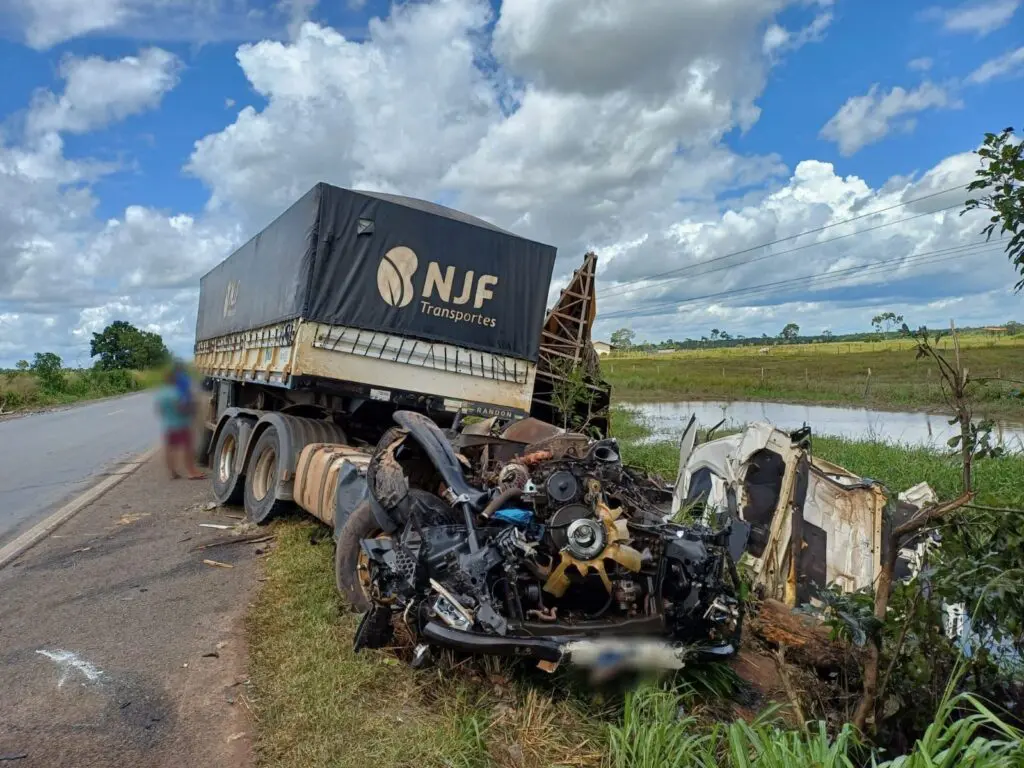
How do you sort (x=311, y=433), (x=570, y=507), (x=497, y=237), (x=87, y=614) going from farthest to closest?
1. (x=497, y=237)
2. (x=311, y=433)
3. (x=87, y=614)
4. (x=570, y=507)

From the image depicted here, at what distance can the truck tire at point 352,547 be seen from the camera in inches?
183

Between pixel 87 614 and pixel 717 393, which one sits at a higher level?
pixel 717 393

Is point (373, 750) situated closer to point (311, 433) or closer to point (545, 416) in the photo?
point (311, 433)

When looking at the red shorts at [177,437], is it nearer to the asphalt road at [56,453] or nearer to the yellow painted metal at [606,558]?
the asphalt road at [56,453]

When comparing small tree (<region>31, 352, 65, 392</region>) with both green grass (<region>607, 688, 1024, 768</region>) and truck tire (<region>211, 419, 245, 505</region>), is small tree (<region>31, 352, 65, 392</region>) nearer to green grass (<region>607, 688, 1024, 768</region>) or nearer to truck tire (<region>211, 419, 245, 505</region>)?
truck tire (<region>211, 419, 245, 505</region>)

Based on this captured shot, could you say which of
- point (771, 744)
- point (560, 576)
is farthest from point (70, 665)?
point (771, 744)

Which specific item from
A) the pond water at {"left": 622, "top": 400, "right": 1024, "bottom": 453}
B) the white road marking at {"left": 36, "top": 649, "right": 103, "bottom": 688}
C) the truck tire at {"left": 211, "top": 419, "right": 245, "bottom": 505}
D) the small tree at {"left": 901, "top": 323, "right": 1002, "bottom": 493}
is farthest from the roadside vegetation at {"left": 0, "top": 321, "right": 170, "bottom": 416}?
the pond water at {"left": 622, "top": 400, "right": 1024, "bottom": 453}

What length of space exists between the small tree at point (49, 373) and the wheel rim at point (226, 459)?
82.4ft

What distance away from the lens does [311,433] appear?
23.8ft

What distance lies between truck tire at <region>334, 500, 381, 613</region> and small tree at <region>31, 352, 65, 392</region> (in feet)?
97.7

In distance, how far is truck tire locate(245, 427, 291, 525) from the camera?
706 cm

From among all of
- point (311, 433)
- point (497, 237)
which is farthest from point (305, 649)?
point (497, 237)

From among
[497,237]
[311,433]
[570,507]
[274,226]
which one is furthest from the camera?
[274,226]

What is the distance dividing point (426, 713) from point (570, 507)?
45.0 inches
